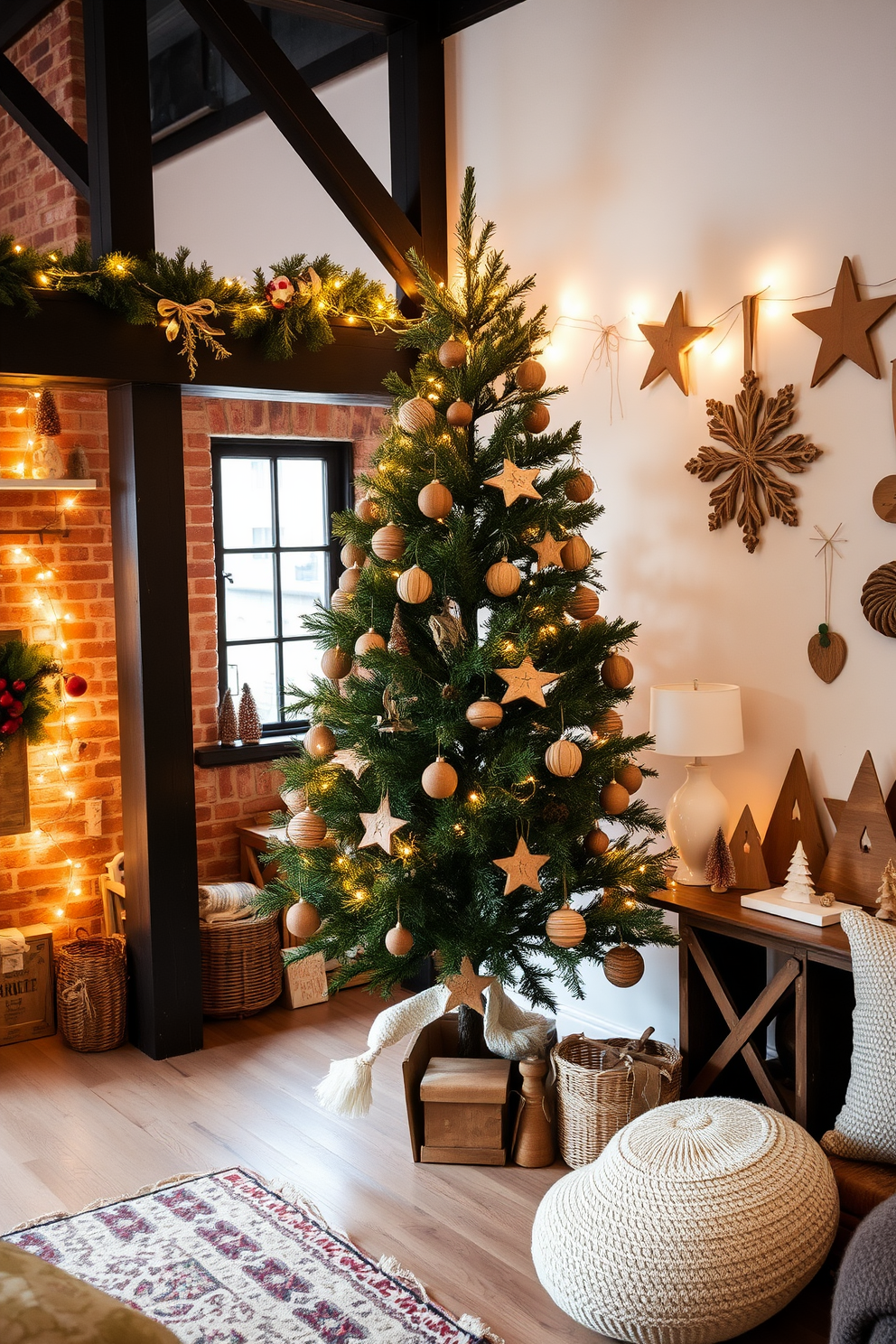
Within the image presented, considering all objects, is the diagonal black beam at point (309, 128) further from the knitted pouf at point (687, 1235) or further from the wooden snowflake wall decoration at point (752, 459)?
the knitted pouf at point (687, 1235)

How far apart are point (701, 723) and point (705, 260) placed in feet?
4.19

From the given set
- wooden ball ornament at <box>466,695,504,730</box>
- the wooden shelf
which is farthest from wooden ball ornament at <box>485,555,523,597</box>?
the wooden shelf

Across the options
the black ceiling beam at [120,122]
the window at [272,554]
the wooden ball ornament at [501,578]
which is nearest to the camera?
the wooden ball ornament at [501,578]

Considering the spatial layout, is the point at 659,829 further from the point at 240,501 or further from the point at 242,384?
the point at 240,501

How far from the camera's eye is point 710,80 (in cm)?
328

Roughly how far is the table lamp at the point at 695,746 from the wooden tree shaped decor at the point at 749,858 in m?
0.05

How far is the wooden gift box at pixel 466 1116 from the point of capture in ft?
10.2

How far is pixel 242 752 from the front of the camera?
472cm

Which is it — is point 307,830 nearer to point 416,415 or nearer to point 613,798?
point 613,798

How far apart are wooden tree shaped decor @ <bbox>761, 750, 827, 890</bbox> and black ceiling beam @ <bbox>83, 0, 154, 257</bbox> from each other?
2350 millimetres

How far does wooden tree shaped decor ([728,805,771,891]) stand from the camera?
3.17 meters

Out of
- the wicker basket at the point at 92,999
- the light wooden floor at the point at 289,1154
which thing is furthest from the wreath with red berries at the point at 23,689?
the light wooden floor at the point at 289,1154

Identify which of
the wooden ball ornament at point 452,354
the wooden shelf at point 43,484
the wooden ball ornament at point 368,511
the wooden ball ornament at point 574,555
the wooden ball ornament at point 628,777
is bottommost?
the wooden ball ornament at point 628,777

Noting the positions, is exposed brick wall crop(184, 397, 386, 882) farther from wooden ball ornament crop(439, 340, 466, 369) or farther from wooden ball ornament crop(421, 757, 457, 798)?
wooden ball ornament crop(421, 757, 457, 798)
